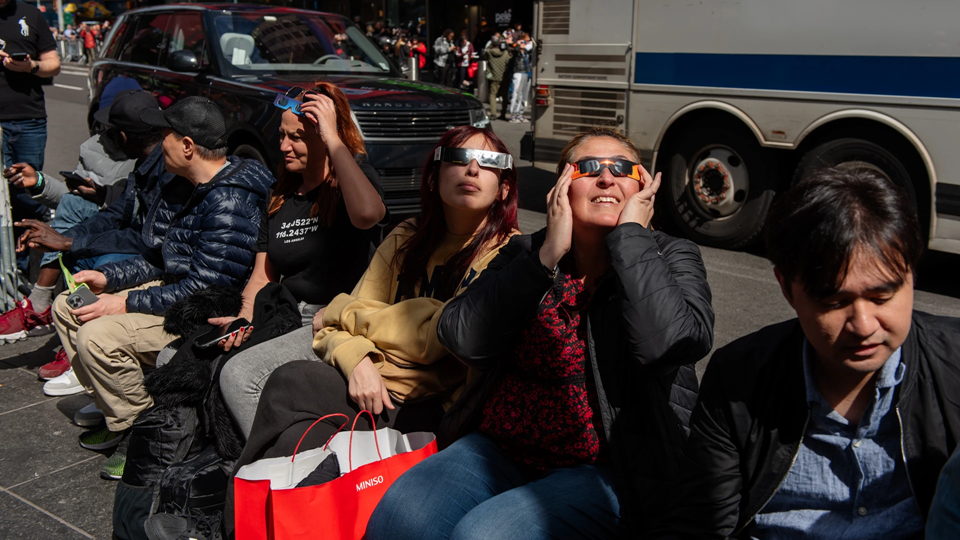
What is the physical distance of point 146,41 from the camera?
8.68 m

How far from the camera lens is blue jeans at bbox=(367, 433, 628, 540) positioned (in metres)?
1.99

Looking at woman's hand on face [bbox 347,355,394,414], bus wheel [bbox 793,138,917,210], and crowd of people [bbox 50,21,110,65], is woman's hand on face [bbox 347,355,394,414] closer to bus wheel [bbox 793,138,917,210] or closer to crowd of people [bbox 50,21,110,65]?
bus wheel [bbox 793,138,917,210]

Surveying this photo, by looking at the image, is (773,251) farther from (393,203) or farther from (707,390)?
(393,203)

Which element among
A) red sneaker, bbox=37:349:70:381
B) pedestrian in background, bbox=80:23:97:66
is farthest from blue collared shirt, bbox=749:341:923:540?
pedestrian in background, bbox=80:23:97:66

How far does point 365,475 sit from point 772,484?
1105 millimetres

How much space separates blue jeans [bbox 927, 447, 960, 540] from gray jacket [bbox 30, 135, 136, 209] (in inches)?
188

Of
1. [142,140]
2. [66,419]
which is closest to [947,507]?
[66,419]

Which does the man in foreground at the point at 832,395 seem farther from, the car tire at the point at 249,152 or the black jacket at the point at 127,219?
the car tire at the point at 249,152

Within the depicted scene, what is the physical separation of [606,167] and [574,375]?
59cm

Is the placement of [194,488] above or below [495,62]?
below

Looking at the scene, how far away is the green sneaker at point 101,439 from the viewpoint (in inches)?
143

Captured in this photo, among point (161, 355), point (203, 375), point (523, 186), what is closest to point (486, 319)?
point (203, 375)

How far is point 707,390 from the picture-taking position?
171 cm

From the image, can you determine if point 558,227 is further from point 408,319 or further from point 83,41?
point 83,41
